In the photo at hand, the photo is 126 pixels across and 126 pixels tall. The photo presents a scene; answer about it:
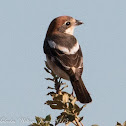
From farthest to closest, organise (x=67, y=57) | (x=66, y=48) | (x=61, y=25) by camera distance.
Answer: (x=61, y=25)
(x=66, y=48)
(x=67, y=57)

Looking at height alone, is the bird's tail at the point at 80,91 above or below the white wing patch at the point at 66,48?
Result: below

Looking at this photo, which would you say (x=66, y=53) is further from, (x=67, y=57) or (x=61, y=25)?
(x=61, y=25)

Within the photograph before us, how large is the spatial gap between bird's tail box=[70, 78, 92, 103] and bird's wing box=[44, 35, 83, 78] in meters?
0.13

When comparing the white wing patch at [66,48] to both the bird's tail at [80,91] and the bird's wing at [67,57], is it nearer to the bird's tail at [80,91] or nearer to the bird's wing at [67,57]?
the bird's wing at [67,57]

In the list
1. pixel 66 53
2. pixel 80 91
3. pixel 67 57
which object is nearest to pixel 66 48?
pixel 66 53

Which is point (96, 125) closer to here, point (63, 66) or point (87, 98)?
point (87, 98)

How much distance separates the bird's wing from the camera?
599 centimetres

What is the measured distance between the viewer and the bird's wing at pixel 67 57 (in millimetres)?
5992

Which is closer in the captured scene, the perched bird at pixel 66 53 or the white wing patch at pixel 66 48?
the perched bird at pixel 66 53

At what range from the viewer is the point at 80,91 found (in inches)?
224

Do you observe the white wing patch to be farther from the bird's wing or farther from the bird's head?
the bird's head

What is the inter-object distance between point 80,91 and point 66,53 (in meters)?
0.94

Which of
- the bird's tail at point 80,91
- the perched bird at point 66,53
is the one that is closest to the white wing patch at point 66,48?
the perched bird at point 66,53

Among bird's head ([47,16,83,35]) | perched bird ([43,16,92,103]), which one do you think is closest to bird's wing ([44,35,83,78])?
perched bird ([43,16,92,103])
